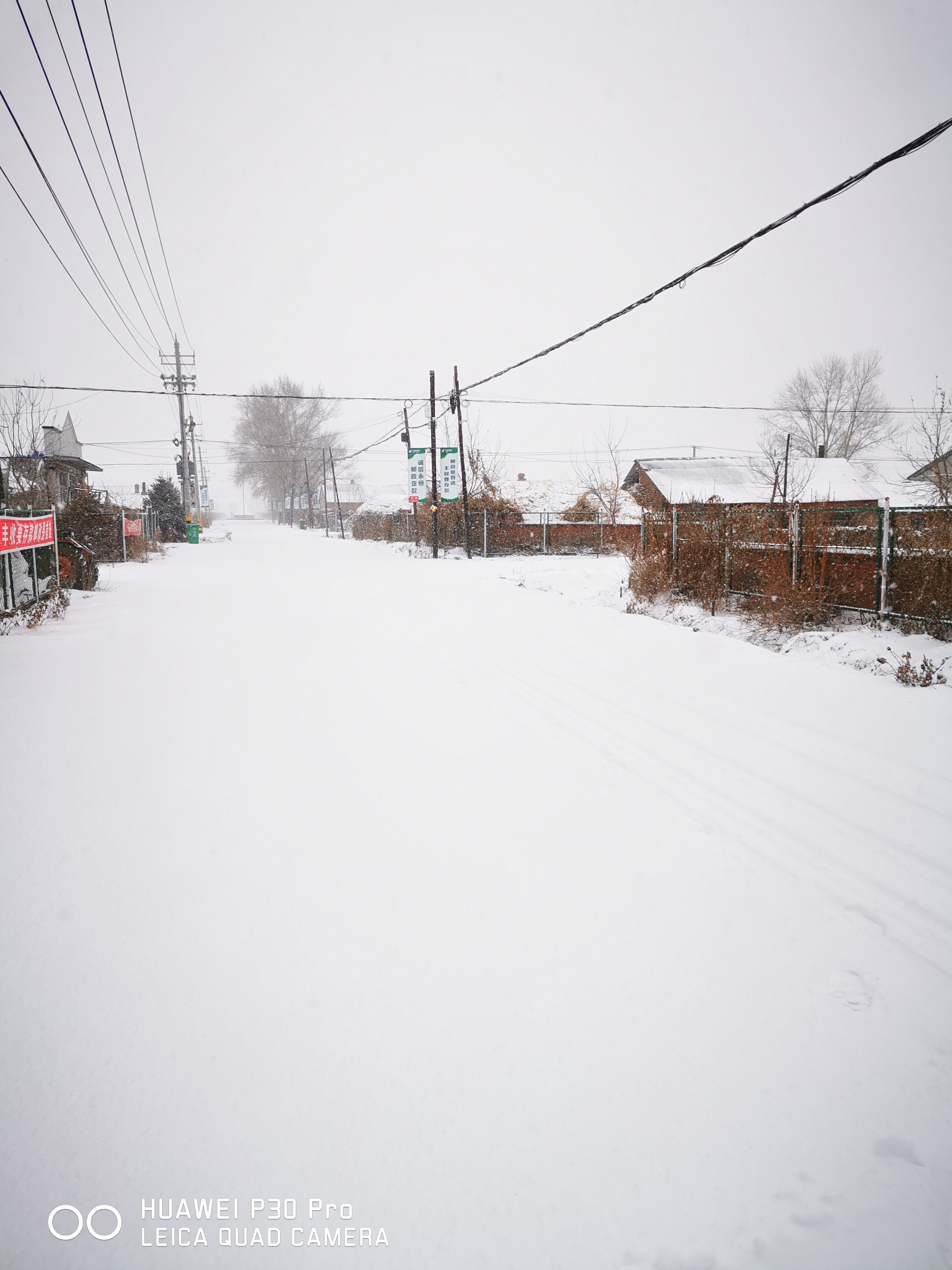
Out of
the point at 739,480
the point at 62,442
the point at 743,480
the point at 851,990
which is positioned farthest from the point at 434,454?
the point at 62,442

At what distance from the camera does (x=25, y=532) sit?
373 inches

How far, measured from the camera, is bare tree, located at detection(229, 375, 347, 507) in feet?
220

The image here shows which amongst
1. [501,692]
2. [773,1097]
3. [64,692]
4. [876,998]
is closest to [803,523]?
[501,692]

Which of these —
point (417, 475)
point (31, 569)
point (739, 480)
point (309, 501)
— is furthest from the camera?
point (309, 501)

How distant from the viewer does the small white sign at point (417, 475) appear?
2666cm

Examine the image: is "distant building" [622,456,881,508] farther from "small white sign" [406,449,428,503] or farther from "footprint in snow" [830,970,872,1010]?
"footprint in snow" [830,970,872,1010]

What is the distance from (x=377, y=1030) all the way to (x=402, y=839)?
125cm

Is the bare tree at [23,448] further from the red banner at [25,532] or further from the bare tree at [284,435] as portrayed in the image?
the bare tree at [284,435]

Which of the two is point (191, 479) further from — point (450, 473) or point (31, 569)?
point (31, 569)

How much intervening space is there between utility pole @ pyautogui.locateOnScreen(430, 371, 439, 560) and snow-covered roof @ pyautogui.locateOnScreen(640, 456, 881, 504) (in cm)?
1490

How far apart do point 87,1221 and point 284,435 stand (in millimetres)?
72836


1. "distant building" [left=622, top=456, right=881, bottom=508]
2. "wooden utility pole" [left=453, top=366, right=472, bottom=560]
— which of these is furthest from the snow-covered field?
"distant building" [left=622, top=456, right=881, bottom=508]

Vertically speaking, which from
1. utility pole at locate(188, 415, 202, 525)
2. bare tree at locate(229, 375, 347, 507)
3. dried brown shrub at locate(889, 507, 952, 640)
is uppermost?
bare tree at locate(229, 375, 347, 507)

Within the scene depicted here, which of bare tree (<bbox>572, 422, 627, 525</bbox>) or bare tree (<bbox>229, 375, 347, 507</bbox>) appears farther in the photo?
bare tree (<bbox>229, 375, 347, 507</bbox>)
